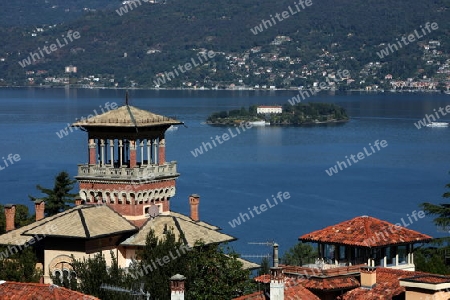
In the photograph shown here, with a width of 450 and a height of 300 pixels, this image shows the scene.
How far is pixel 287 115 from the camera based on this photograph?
18975 centimetres

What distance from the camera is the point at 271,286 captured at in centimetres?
2006

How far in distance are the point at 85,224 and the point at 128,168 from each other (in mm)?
2379

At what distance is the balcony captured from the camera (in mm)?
30406

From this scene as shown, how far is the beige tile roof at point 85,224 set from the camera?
92.5 ft

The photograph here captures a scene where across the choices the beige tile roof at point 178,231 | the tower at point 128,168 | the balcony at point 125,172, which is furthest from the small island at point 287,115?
the beige tile roof at point 178,231

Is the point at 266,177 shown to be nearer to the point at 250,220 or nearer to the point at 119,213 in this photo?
the point at 250,220

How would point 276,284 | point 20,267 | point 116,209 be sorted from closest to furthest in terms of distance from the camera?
point 276,284
point 20,267
point 116,209

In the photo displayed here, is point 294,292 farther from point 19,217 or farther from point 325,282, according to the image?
point 19,217

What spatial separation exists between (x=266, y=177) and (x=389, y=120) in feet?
287

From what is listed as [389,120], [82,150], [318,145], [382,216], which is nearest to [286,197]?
[382,216]

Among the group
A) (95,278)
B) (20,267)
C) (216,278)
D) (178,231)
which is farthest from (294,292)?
(20,267)

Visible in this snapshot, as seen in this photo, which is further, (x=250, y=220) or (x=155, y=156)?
(x=250, y=220)

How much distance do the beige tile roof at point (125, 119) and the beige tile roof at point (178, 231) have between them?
2381mm

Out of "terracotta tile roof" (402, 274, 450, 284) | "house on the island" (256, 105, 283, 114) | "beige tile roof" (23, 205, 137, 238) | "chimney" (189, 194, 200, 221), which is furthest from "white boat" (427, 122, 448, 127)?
"terracotta tile roof" (402, 274, 450, 284)
